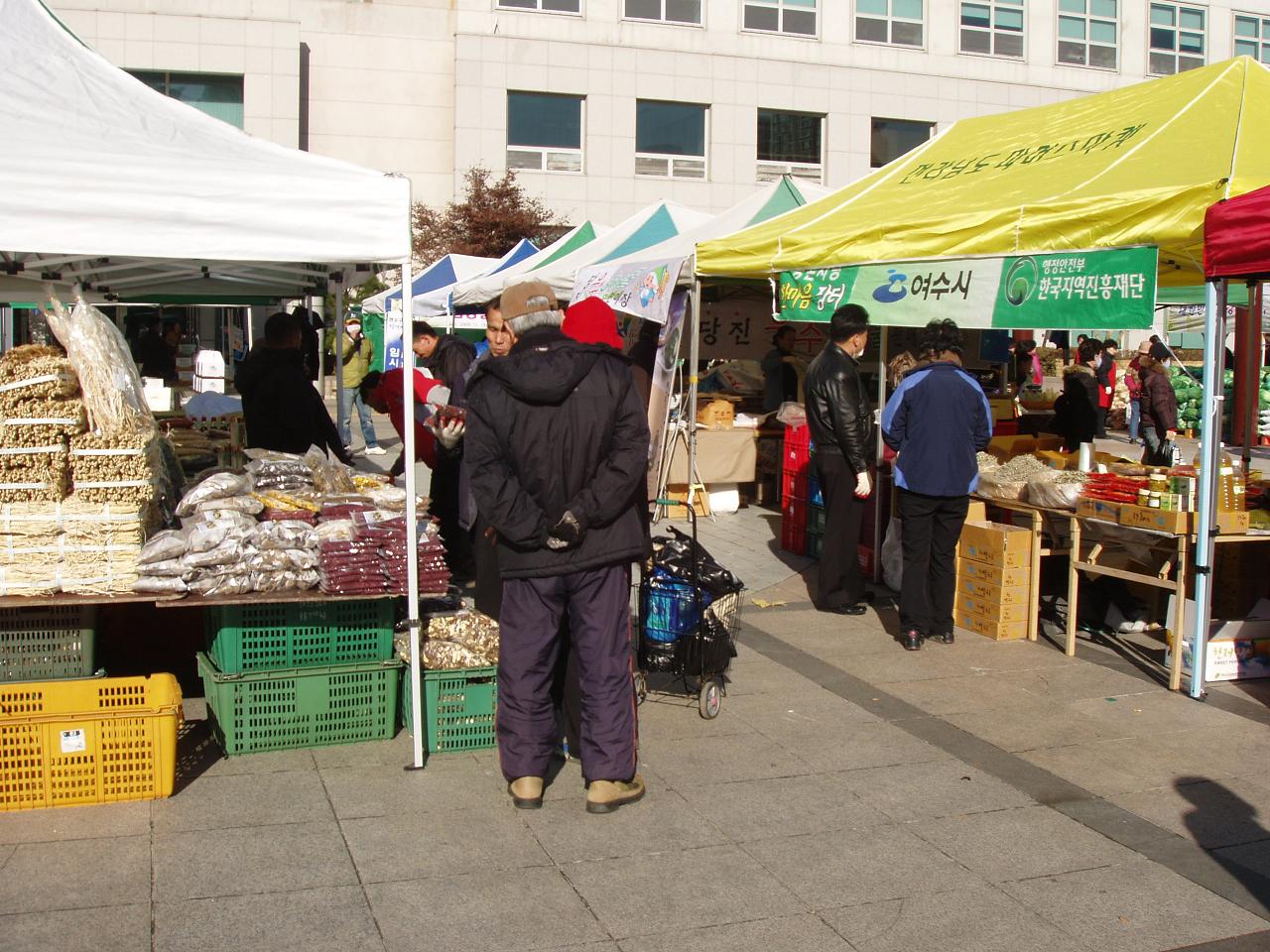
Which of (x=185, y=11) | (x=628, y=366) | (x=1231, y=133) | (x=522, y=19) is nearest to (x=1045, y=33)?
(x=522, y=19)

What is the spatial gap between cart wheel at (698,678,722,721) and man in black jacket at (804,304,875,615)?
7.55 ft

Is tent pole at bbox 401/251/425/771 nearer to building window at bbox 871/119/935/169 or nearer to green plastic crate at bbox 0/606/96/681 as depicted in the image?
green plastic crate at bbox 0/606/96/681

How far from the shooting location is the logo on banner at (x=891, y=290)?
791 centimetres

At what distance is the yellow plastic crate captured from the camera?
455 centimetres

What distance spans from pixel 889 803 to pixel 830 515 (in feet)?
10.9

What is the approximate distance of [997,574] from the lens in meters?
7.48

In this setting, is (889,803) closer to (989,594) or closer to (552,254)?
(989,594)

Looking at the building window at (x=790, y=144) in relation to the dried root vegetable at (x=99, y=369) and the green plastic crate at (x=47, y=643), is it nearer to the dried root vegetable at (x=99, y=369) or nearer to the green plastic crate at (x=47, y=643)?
the dried root vegetable at (x=99, y=369)

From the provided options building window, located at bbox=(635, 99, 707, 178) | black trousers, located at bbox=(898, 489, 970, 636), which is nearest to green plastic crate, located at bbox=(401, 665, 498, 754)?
black trousers, located at bbox=(898, 489, 970, 636)

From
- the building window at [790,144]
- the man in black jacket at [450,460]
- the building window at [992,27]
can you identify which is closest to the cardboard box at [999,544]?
the man in black jacket at [450,460]

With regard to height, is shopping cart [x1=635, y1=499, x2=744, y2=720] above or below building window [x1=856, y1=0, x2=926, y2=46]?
below

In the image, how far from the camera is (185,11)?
29.0 meters

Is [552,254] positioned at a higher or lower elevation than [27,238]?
higher

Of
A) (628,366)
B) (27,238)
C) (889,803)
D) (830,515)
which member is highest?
(27,238)
